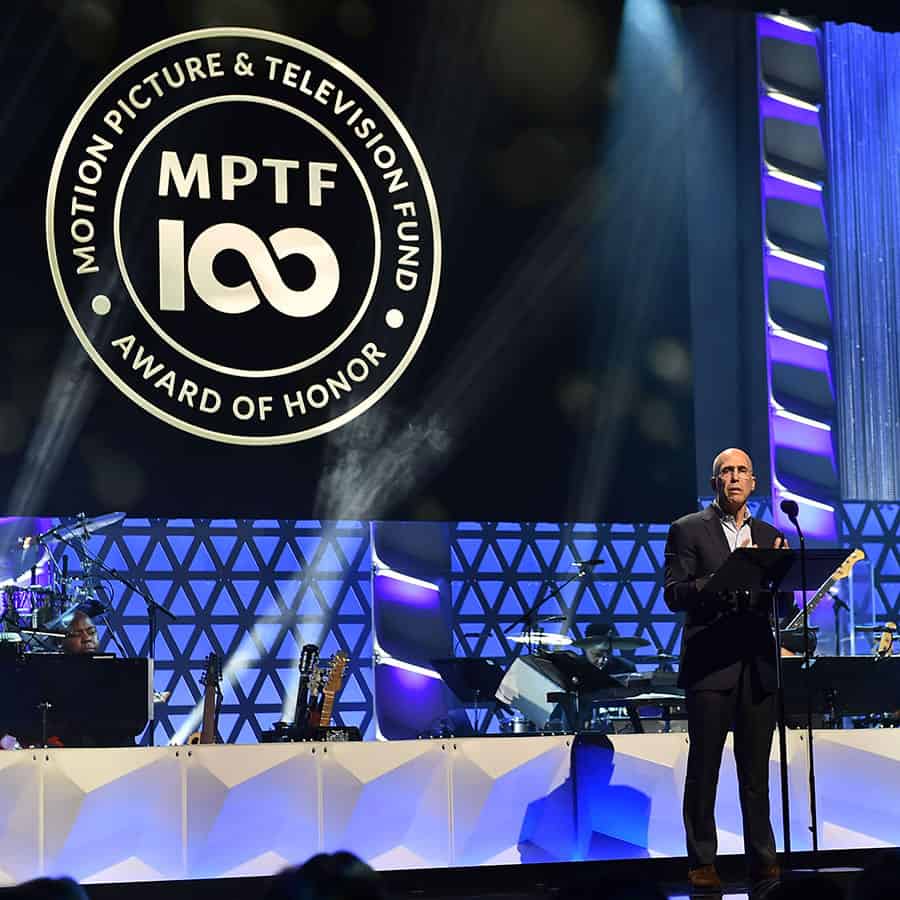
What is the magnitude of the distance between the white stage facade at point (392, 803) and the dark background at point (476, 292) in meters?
1.11

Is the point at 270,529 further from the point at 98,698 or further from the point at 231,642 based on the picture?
the point at 98,698

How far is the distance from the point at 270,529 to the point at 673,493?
5.13 metres

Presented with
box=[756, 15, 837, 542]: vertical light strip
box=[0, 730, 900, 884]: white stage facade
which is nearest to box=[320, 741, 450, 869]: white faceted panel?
box=[0, 730, 900, 884]: white stage facade

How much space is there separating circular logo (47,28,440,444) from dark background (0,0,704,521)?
0.23ft

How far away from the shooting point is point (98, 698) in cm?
498

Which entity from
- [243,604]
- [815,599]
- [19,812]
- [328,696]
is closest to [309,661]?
[328,696]

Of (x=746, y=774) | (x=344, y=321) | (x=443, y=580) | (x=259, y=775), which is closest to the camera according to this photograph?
(x=746, y=774)

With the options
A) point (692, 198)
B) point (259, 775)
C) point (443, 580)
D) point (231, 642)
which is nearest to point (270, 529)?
point (231, 642)

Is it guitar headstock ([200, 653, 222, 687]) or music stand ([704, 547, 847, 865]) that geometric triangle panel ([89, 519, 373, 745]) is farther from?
music stand ([704, 547, 847, 865])

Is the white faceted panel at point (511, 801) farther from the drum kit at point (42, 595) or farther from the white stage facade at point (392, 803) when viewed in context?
the drum kit at point (42, 595)

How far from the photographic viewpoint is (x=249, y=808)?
4.61 metres

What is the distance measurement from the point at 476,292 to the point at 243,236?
36.3 inches

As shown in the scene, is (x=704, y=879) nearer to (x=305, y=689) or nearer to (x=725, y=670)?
(x=725, y=670)

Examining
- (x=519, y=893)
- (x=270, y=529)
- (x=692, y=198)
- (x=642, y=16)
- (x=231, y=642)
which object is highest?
(x=692, y=198)
